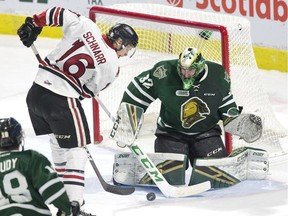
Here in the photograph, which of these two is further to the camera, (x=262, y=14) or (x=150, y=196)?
(x=262, y=14)

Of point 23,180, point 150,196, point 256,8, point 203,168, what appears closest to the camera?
point 23,180

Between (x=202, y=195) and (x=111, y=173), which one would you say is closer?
(x=202, y=195)

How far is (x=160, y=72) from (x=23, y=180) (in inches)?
64.6

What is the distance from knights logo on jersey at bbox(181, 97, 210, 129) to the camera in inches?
201

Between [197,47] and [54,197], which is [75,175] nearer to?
[54,197]

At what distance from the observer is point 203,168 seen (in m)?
5.05

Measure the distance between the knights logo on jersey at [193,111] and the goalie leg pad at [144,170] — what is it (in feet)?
0.62

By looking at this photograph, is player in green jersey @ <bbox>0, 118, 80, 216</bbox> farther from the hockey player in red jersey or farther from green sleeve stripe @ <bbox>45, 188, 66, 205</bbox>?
the hockey player in red jersey

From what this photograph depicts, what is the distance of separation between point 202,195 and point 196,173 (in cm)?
11

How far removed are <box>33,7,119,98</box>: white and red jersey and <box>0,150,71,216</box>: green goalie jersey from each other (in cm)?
113

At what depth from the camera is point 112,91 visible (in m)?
6.19

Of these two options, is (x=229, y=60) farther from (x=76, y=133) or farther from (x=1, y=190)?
(x=1, y=190)

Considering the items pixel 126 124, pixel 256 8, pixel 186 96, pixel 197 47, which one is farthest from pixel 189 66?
pixel 256 8

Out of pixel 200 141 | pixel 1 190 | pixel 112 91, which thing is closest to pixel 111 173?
pixel 200 141
